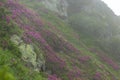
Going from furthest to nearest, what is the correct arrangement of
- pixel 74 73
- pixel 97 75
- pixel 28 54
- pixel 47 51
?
1. pixel 97 75
2. pixel 47 51
3. pixel 74 73
4. pixel 28 54

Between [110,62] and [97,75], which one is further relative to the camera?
[110,62]

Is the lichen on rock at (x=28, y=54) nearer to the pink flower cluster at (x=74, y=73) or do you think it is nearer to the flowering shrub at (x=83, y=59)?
the pink flower cluster at (x=74, y=73)

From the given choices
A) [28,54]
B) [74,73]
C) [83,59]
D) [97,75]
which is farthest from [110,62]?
[28,54]

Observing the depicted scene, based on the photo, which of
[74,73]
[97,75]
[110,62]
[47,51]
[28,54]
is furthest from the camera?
[110,62]

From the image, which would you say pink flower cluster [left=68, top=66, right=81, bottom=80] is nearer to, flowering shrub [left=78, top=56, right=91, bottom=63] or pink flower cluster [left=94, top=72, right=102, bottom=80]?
pink flower cluster [left=94, top=72, right=102, bottom=80]

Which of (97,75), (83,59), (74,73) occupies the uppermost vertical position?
(83,59)

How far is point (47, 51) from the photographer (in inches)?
1085

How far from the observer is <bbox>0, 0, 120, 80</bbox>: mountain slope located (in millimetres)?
19984

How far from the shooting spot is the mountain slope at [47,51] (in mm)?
19984

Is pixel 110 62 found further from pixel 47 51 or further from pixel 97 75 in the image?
pixel 47 51

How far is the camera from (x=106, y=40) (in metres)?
46.8

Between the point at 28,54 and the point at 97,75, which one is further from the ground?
the point at 97,75

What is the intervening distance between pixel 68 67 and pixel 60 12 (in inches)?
1054

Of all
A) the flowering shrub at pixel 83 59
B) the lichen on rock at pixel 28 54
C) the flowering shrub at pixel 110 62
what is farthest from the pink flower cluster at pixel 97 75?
the flowering shrub at pixel 110 62
